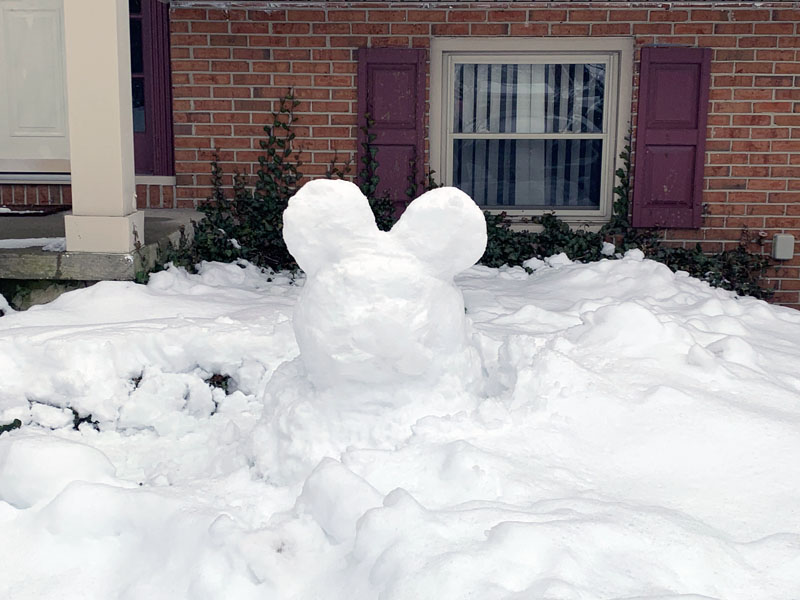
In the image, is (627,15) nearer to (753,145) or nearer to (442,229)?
(753,145)

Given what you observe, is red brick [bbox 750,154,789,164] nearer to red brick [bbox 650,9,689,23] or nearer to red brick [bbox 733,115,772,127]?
red brick [bbox 733,115,772,127]

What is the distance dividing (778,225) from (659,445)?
13.7 ft

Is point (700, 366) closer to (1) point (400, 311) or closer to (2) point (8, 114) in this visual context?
(1) point (400, 311)

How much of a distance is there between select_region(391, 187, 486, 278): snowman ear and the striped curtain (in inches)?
153

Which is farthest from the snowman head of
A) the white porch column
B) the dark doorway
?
the dark doorway

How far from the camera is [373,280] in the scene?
253cm

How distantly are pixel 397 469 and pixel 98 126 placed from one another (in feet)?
9.34

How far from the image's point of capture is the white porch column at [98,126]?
14.0 feet

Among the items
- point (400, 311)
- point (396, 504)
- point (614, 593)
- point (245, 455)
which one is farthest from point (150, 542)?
point (614, 593)

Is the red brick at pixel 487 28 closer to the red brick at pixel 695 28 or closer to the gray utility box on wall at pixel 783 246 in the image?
the red brick at pixel 695 28

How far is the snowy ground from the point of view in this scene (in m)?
1.97

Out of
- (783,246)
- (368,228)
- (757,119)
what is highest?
(757,119)

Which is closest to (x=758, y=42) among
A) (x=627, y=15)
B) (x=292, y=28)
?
(x=627, y=15)

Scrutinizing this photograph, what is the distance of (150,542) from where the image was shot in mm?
2281
